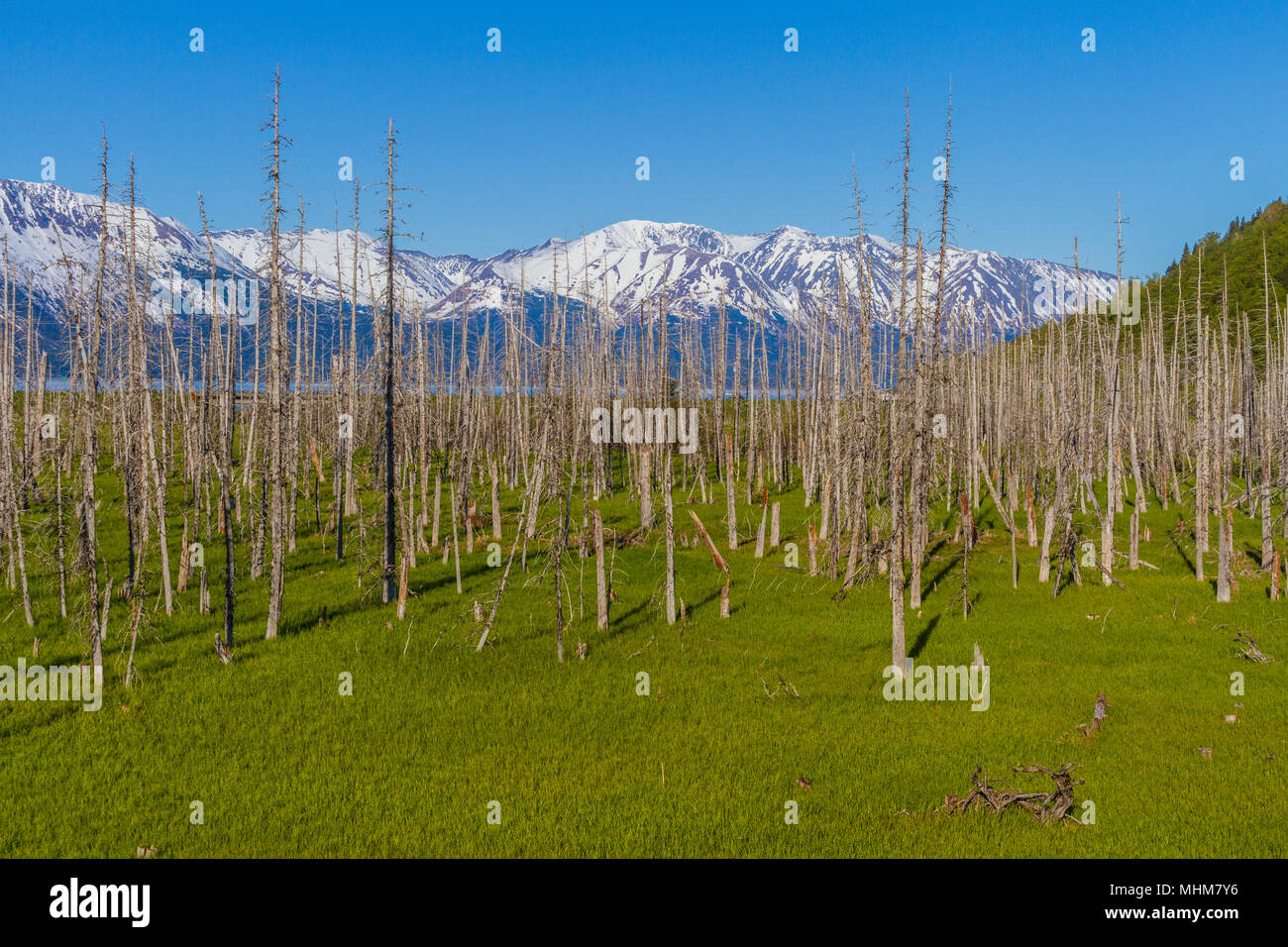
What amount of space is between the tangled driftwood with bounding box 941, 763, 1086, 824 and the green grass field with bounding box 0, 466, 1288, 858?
18cm

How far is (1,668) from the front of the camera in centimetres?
1502

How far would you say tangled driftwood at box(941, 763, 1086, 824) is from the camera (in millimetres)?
9922

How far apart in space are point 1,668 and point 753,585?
18.8 m

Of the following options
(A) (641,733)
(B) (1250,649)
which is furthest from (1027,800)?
(B) (1250,649)

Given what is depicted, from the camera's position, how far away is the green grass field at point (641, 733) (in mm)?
9633

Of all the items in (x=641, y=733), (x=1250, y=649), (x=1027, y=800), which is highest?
(x=1250, y=649)

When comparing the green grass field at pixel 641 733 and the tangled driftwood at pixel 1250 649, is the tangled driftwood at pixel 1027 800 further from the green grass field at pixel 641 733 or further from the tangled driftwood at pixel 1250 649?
the tangled driftwood at pixel 1250 649

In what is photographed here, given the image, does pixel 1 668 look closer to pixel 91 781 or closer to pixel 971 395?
pixel 91 781

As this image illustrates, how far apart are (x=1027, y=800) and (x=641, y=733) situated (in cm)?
593

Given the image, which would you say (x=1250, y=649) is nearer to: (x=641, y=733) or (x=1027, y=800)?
(x=1027, y=800)

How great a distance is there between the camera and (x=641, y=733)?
12992 millimetres

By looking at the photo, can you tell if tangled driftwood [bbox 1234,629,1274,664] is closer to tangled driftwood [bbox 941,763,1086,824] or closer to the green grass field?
the green grass field

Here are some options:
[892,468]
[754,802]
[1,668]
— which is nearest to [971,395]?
[892,468]
